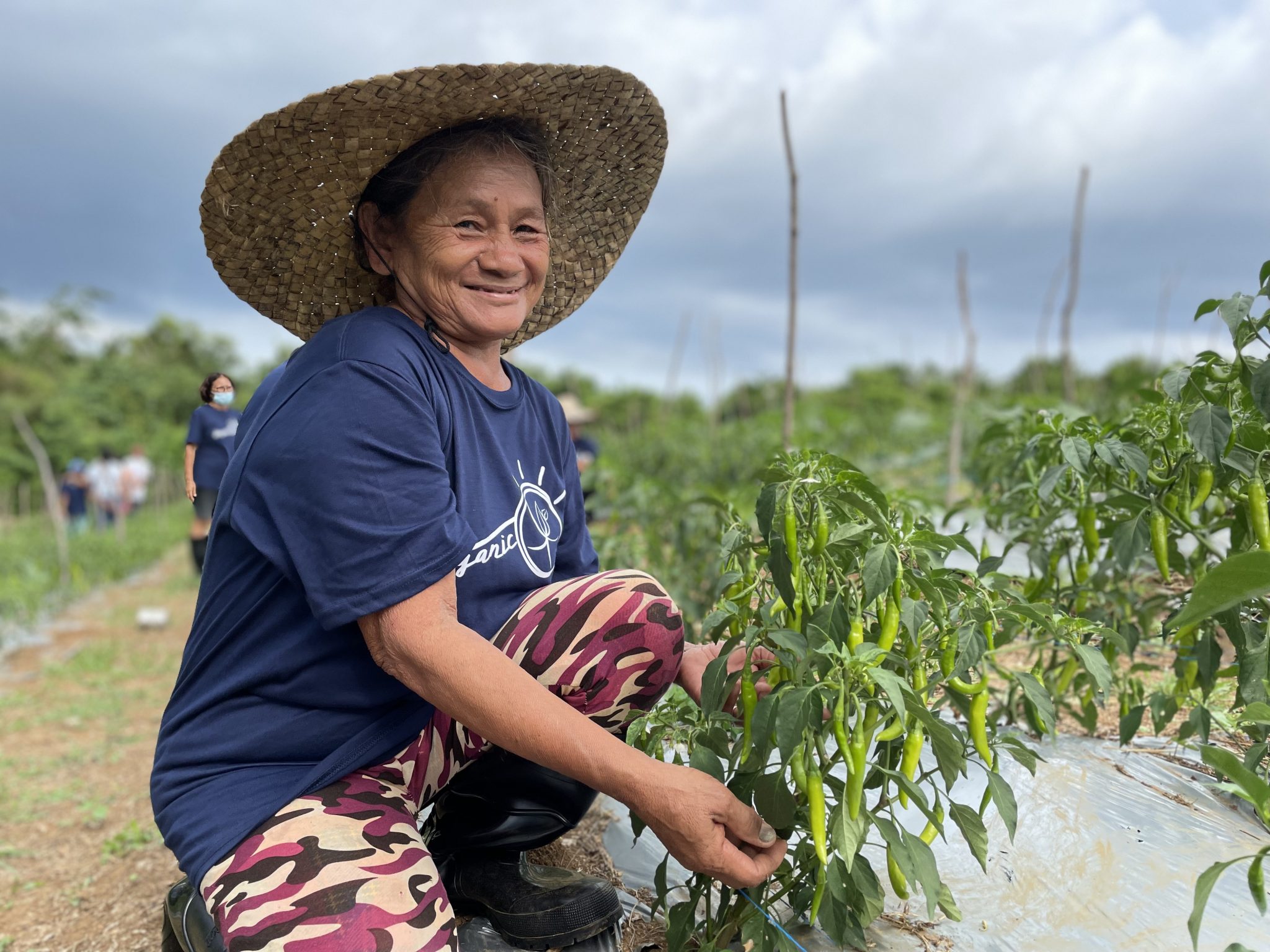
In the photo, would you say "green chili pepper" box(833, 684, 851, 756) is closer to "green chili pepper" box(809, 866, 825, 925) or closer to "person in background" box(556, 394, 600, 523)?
"green chili pepper" box(809, 866, 825, 925)

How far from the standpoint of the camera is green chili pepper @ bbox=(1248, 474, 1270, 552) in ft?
3.77

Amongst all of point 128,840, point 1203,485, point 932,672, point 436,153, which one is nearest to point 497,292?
point 436,153

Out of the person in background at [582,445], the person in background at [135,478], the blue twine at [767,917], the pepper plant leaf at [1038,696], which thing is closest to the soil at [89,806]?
the blue twine at [767,917]

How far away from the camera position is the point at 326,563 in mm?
1030

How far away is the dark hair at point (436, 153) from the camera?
125 cm

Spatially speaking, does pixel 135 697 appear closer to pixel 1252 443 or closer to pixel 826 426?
pixel 1252 443

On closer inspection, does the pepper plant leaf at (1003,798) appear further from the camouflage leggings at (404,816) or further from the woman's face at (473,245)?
the woman's face at (473,245)

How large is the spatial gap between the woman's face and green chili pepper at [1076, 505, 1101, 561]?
92cm

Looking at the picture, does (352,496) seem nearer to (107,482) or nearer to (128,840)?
(128,840)

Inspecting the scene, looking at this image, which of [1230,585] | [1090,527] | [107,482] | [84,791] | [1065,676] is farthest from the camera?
[107,482]

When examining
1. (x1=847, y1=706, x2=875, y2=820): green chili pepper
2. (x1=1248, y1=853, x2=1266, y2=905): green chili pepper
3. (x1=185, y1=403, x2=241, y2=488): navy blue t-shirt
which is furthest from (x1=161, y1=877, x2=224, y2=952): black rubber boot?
(x1=185, y1=403, x2=241, y2=488): navy blue t-shirt

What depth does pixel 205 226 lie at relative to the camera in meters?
1.33

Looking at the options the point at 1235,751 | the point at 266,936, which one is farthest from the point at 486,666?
the point at 1235,751

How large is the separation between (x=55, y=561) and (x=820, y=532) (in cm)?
814
